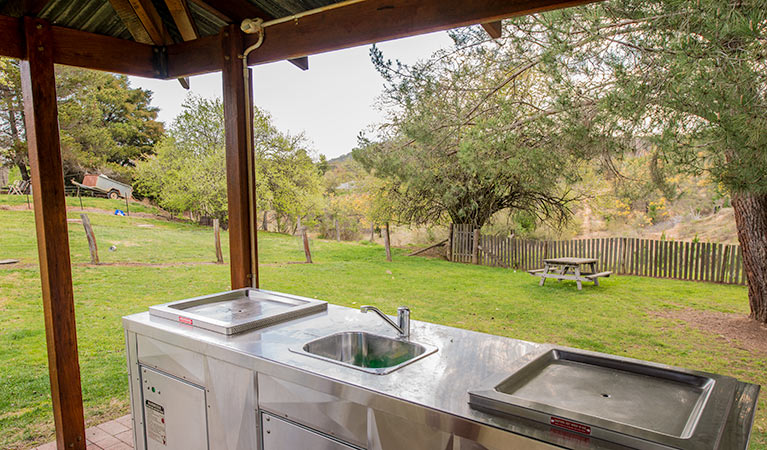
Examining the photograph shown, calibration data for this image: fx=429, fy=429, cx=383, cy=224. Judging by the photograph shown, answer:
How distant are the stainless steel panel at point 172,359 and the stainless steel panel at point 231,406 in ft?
0.22

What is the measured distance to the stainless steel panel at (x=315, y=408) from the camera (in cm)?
119

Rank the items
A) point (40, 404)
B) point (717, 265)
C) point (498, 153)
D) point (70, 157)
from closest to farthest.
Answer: point (40, 404)
point (498, 153)
point (717, 265)
point (70, 157)

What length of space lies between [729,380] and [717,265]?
3753 mm

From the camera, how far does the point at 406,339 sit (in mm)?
1592

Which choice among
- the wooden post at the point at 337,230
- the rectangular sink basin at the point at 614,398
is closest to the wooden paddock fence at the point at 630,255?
the wooden post at the point at 337,230

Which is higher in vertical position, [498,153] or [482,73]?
[482,73]

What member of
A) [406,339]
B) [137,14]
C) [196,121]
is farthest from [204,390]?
[196,121]

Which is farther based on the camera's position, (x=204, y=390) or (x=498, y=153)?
(x=498, y=153)

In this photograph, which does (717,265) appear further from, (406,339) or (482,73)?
(406,339)

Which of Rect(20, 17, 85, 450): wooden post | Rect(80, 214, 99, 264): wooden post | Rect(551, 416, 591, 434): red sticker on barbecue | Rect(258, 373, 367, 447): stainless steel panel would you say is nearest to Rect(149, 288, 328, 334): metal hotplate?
Rect(258, 373, 367, 447): stainless steel panel

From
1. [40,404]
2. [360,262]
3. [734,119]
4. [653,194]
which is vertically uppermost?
[734,119]

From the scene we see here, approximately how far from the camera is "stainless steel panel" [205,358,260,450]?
1477 millimetres

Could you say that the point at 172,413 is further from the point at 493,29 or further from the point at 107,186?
the point at 107,186

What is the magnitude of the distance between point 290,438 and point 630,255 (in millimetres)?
4615
